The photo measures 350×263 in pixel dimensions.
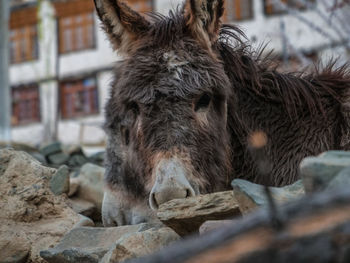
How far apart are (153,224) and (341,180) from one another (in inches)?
72.5

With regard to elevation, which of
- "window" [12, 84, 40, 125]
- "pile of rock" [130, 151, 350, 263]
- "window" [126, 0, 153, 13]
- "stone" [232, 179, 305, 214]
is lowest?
"window" [12, 84, 40, 125]

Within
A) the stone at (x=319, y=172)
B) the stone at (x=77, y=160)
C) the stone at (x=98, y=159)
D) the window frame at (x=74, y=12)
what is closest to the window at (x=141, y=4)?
the window frame at (x=74, y=12)

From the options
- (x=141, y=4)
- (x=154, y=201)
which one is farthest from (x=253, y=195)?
(x=141, y=4)

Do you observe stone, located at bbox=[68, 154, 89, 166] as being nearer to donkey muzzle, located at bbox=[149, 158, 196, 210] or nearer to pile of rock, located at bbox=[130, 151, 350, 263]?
donkey muzzle, located at bbox=[149, 158, 196, 210]

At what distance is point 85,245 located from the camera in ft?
12.0

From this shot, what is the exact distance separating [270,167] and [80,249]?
5.29ft

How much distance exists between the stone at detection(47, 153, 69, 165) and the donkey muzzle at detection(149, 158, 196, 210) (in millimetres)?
4580

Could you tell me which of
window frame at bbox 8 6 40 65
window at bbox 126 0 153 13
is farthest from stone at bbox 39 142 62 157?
window frame at bbox 8 6 40 65

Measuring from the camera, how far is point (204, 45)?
444 cm

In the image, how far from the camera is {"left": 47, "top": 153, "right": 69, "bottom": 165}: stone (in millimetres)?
7961

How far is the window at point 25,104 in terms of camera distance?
34531 mm

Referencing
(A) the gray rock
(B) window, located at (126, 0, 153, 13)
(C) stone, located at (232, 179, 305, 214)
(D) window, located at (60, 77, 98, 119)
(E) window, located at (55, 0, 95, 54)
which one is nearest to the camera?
(A) the gray rock

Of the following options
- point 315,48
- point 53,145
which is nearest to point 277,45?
point 315,48

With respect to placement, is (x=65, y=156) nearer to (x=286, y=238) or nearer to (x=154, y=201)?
(x=154, y=201)
